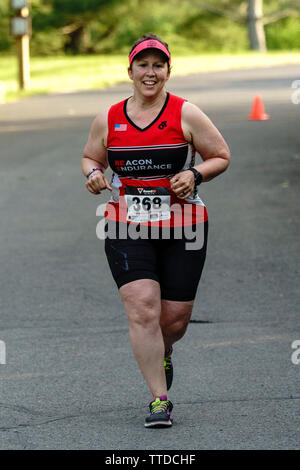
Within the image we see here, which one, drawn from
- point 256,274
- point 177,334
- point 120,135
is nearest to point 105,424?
point 177,334

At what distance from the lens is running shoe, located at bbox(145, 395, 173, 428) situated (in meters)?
4.88

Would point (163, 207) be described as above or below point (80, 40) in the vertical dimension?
below

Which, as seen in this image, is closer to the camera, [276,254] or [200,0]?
[276,254]

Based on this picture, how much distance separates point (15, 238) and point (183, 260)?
5.52m

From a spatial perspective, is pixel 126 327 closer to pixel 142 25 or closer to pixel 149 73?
pixel 149 73

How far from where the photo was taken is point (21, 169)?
50.1 feet

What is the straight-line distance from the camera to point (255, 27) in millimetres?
71062

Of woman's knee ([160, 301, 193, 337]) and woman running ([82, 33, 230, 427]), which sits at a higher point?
woman running ([82, 33, 230, 427])

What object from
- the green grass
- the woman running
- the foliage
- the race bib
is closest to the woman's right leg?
the woman running

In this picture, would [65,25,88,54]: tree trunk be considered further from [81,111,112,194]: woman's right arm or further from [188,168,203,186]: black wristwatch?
[188,168,203,186]: black wristwatch

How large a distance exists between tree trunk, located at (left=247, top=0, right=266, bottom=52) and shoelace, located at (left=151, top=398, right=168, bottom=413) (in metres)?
66.7

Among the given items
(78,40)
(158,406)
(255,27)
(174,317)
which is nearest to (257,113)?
(174,317)

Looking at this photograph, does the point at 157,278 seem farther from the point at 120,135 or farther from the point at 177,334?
the point at 120,135

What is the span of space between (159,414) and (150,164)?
1.15 m
